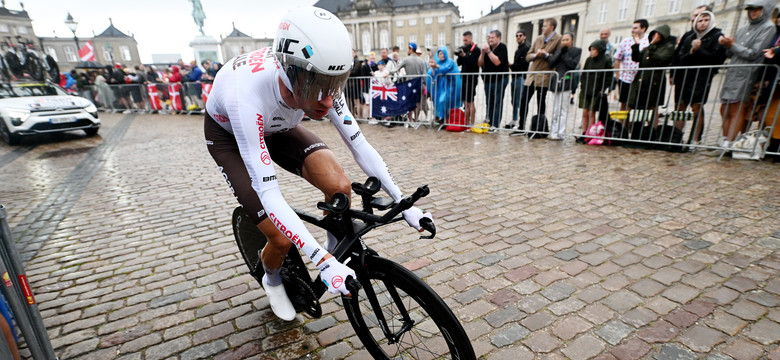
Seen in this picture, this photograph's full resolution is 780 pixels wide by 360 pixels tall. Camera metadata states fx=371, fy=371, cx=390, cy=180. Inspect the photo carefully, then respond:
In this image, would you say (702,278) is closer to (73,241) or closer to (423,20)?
(73,241)

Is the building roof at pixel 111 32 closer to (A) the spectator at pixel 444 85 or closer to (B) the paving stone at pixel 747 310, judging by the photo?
(A) the spectator at pixel 444 85

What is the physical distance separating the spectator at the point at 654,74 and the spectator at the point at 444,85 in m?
3.98

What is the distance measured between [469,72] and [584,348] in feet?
27.1

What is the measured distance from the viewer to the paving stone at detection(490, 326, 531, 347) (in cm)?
237

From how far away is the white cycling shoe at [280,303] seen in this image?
101 inches

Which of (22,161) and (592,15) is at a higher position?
(592,15)

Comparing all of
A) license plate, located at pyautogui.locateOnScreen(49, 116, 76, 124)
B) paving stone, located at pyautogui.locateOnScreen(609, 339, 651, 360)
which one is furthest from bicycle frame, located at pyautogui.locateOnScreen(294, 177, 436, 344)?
license plate, located at pyautogui.locateOnScreen(49, 116, 76, 124)

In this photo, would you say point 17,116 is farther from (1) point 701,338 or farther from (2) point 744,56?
(2) point 744,56

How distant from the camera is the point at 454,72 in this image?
9.82 metres

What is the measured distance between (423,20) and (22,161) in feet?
267

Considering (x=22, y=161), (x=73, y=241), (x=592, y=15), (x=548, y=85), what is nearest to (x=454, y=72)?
(x=548, y=85)

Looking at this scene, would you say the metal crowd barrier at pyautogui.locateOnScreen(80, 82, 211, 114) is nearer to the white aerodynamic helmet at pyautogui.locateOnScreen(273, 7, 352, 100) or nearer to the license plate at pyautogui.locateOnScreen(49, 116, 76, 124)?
the license plate at pyautogui.locateOnScreen(49, 116, 76, 124)

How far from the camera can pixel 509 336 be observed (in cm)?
242

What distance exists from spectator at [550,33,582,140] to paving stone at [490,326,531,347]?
6460 mm
